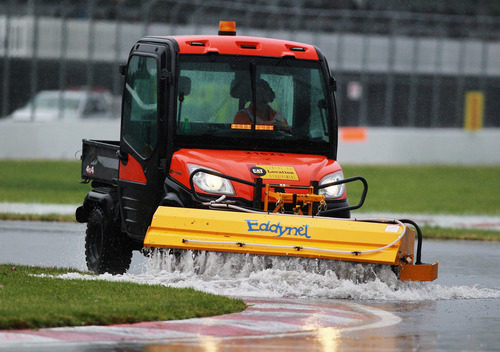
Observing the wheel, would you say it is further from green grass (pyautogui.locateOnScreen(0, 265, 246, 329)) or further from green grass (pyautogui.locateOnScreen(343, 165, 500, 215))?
green grass (pyautogui.locateOnScreen(343, 165, 500, 215))

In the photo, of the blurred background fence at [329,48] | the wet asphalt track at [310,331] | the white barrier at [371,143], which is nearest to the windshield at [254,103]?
the wet asphalt track at [310,331]

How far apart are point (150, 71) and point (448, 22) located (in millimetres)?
28902

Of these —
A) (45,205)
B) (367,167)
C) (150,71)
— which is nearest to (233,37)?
(150,71)

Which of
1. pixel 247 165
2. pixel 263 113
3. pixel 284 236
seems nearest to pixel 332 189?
pixel 247 165

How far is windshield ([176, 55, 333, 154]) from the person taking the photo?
13258mm

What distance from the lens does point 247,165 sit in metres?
12.8

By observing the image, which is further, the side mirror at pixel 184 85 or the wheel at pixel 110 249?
the wheel at pixel 110 249

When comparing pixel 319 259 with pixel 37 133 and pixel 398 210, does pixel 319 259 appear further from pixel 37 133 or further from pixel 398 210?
pixel 37 133

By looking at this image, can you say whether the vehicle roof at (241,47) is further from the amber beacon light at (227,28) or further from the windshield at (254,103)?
the amber beacon light at (227,28)

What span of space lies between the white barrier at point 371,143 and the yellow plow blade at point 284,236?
877 inches

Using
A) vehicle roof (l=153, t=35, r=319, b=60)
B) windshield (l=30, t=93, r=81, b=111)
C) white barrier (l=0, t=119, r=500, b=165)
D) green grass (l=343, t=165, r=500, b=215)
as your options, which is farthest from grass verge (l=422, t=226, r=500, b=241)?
windshield (l=30, t=93, r=81, b=111)

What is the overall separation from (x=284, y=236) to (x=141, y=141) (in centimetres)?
228

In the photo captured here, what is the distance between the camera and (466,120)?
42.6m

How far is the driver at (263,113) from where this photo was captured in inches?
528
